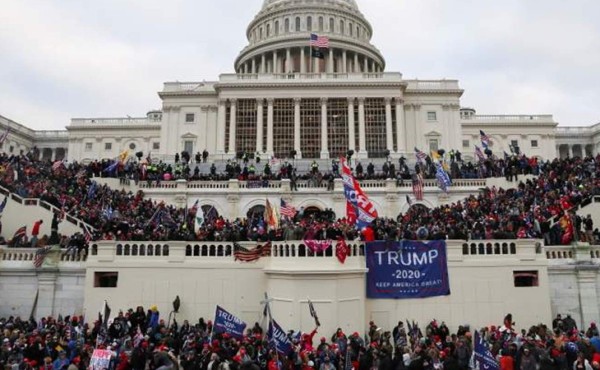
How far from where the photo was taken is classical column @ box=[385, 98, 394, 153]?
60.6m

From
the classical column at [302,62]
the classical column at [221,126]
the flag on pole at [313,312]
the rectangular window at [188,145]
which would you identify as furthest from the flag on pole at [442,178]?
the classical column at [302,62]

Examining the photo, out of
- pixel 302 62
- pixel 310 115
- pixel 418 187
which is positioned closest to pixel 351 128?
pixel 310 115

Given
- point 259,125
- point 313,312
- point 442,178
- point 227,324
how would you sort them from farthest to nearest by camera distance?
1. point 259,125
2. point 442,178
3. point 313,312
4. point 227,324

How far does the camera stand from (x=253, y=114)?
205ft

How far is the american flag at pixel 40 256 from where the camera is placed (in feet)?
68.3

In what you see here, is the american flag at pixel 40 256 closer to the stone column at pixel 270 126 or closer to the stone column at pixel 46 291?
the stone column at pixel 46 291

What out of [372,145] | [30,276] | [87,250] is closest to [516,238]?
[87,250]

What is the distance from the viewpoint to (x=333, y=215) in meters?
33.4

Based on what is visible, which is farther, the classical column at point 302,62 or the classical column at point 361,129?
the classical column at point 302,62

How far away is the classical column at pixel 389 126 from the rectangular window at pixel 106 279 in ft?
146

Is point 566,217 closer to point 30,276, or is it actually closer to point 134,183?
point 30,276

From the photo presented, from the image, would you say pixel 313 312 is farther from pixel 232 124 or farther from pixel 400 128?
pixel 400 128

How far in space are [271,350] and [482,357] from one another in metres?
5.64

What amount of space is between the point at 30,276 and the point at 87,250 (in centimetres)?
257
